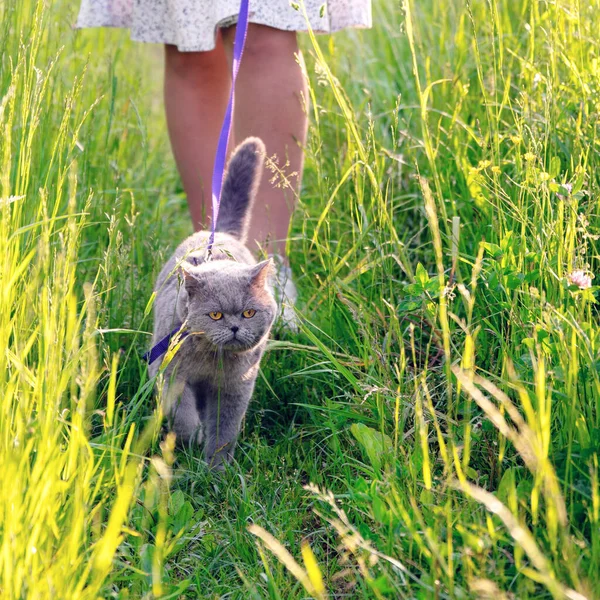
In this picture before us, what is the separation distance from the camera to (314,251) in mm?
2695

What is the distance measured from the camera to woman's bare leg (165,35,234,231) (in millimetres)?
2666

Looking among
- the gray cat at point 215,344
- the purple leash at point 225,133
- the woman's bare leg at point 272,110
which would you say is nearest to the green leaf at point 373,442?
the gray cat at point 215,344

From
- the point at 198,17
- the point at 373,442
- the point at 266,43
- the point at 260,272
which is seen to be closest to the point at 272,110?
the point at 266,43

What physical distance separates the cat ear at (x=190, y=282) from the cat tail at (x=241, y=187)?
1.69 ft

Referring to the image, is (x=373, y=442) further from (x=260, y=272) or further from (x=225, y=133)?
(x=225, y=133)

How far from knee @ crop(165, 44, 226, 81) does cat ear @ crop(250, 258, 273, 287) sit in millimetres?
892

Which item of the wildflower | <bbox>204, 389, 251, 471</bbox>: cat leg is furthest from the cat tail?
the wildflower

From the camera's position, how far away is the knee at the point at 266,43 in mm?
2426

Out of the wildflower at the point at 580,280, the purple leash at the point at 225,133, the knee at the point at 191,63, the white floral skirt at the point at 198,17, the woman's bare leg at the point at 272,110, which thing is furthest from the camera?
the knee at the point at 191,63

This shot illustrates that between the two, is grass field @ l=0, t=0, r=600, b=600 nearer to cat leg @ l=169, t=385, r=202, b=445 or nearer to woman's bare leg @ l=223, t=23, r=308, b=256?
cat leg @ l=169, t=385, r=202, b=445

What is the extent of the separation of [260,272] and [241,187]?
51cm

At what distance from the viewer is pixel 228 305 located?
80.8 inches

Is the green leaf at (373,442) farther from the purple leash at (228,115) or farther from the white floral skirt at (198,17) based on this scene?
the white floral skirt at (198,17)

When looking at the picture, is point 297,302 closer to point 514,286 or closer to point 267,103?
point 267,103
